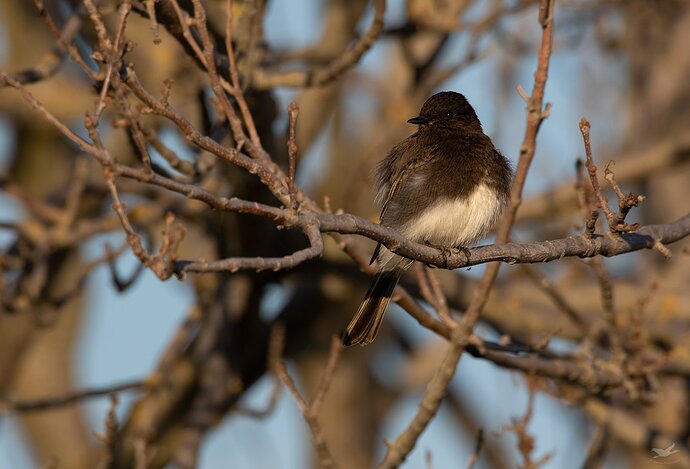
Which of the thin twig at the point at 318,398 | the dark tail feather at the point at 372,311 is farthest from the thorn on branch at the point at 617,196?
the thin twig at the point at 318,398

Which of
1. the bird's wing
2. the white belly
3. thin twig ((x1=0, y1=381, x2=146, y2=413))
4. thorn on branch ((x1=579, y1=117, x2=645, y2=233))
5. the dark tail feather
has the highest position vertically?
the bird's wing

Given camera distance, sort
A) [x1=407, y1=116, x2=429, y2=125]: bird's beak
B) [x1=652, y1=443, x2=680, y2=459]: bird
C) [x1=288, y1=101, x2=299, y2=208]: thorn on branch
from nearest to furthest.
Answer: [x1=288, y1=101, x2=299, y2=208]: thorn on branch < [x1=652, y1=443, x2=680, y2=459]: bird < [x1=407, y1=116, x2=429, y2=125]: bird's beak

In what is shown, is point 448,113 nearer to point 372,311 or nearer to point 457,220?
point 457,220

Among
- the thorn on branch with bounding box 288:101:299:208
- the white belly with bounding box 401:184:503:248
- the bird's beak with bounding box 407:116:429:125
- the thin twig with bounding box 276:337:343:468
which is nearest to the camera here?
the thorn on branch with bounding box 288:101:299:208

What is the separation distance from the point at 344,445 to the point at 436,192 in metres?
5.37

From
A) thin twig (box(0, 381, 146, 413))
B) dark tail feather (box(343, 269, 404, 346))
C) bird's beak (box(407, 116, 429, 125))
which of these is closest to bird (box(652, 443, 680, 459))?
dark tail feather (box(343, 269, 404, 346))

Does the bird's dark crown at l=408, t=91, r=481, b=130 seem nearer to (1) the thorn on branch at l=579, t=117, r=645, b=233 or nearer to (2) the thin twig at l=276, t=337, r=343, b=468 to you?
(2) the thin twig at l=276, t=337, r=343, b=468

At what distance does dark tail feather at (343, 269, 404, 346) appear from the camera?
4.71 metres

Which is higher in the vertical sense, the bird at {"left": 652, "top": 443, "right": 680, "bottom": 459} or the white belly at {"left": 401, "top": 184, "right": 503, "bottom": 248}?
the white belly at {"left": 401, "top": 184, "right": 503, "bottom": 248}

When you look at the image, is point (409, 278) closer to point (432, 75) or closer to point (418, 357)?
point (432, 75)

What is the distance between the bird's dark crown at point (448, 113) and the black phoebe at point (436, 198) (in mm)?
126

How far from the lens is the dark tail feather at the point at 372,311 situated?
186 inches

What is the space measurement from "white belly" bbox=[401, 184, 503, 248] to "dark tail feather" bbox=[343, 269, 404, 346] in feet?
0.80

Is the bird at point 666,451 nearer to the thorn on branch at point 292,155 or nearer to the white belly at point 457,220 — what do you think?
the white belly at point 457,220
